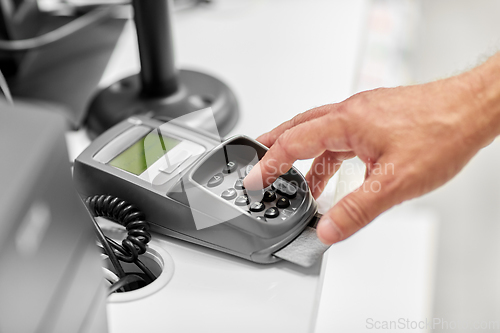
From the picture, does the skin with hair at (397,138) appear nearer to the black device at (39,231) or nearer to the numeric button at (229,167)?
the numeric button at (229,167)

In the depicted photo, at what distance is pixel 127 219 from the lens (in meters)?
0.46

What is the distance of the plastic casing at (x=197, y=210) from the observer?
418 millimetres

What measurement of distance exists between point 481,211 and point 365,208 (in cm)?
98

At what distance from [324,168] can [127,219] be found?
0.69 ft

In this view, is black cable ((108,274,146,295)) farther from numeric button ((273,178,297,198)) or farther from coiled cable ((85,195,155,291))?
numeric button ((273,178,297,198))

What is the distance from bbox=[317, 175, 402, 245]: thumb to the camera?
1.33ft

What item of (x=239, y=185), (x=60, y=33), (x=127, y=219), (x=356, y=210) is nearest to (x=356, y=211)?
(x=356, y=210)

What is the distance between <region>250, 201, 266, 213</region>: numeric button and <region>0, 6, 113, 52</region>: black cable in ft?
1.85

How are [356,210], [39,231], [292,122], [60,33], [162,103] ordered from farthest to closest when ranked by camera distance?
[60,33], [162,103], [292,122], [356,210], [39,231]

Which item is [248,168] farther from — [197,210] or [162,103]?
[162,103]

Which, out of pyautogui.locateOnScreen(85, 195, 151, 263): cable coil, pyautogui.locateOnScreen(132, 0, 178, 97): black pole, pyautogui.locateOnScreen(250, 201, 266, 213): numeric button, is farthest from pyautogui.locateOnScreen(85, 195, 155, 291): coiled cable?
pyautogui.locateOnScreen(132, 0, 178, 97): black pole

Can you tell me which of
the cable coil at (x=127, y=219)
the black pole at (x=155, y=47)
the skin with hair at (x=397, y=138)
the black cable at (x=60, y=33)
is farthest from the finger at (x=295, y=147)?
the black cable at (x=60, y=33)

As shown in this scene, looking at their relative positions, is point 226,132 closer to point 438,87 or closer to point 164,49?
point 164,49

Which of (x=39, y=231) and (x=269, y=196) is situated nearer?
(x=39, y=231)
